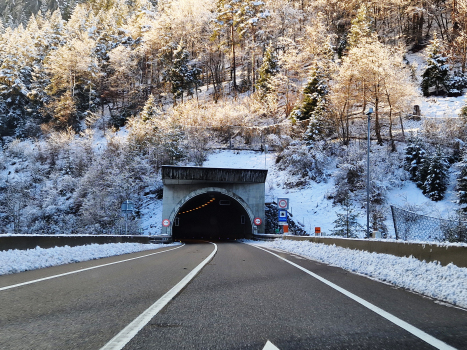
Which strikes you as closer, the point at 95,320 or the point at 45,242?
the point at 95,320

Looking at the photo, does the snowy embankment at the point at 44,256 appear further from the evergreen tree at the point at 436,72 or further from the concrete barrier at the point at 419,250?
the evergreen tree at the point at 436,72

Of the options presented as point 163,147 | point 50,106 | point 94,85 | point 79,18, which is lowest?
point 163,147

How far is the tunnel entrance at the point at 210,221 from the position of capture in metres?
50.4

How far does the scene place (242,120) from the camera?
59250 millimetres

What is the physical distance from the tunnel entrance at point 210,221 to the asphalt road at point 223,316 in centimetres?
4219

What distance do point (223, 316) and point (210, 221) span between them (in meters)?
52.8

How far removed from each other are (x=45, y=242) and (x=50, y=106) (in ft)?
225

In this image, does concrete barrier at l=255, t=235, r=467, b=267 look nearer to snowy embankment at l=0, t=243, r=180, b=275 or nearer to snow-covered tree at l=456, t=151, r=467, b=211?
snowy embankment at l=0, t=243, r=180, b=275

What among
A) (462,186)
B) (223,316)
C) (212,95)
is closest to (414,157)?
(462,186)

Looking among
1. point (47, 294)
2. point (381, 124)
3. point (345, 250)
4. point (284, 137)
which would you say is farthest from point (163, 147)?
point (47, 294)

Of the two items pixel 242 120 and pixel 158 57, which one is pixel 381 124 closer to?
pixel 242 120

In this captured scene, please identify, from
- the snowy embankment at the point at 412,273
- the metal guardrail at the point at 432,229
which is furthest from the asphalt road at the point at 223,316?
the metal guardrail at the point at 432,229

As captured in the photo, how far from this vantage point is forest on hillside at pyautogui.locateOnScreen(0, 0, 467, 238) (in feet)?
146

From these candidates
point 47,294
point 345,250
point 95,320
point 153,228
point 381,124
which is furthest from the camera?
point 381,124
